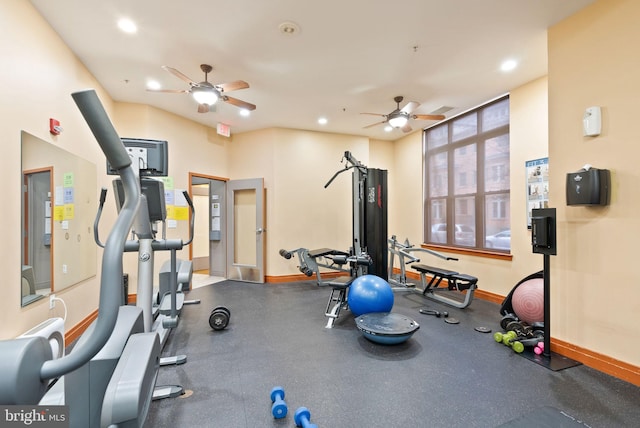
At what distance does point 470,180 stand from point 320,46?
136 inches

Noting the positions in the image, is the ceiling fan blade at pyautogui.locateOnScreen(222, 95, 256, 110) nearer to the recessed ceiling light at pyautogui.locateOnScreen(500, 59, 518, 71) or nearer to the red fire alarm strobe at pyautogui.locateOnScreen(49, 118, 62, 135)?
the red fire alarm strobe at pyautogui.locateOnScreen(49, 118, 62, 135)

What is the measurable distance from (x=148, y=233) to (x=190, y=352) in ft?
4.36

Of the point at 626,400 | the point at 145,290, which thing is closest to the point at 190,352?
the point at 145,290

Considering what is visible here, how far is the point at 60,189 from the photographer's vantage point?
293 cm

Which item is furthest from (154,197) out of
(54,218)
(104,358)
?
(104,358)

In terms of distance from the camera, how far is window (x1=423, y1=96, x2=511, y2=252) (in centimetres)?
455

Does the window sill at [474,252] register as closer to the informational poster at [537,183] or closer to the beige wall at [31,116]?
the informational poster at [537,183]

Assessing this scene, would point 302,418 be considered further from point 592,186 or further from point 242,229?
point 242,229

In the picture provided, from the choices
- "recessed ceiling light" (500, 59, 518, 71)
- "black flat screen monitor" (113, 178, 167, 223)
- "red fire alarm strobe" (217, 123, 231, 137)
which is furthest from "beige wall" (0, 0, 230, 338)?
"recessed ceiling light" (500, 59, 518, 71)

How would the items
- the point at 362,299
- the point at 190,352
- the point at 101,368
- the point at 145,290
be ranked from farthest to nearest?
the point at 362,299, the point at 190,352, the point at 145,290, the point at 101,368

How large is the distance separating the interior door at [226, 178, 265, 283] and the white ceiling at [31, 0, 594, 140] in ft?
6.67

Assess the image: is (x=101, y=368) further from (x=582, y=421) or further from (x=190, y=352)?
(x=582, y=421)

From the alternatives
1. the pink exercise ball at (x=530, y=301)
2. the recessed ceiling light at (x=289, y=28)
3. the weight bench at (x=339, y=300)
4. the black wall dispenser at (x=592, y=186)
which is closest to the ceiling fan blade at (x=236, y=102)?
the recessed ceiling light at (x=289, y=28)

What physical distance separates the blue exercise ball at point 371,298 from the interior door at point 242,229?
116 inches
